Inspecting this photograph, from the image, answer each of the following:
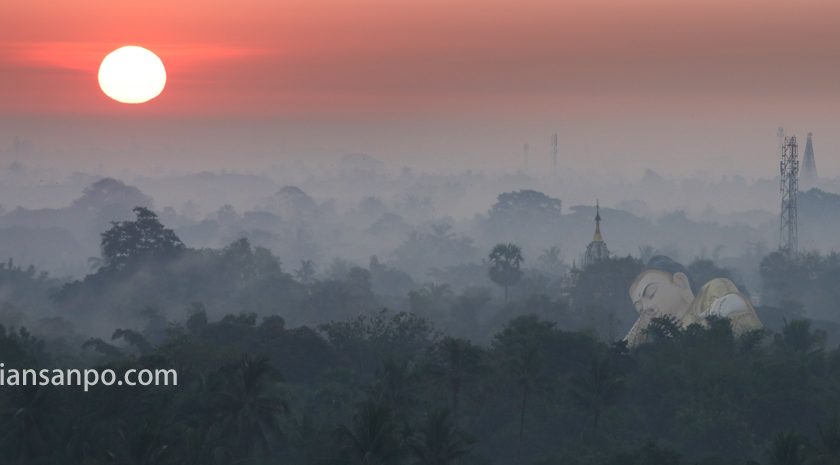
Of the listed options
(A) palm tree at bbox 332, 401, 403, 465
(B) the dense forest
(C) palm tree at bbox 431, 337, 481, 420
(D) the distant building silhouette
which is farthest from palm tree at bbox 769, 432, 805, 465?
(D) the distant building silhouette

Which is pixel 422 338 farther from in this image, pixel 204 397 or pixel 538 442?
pixel 204 397

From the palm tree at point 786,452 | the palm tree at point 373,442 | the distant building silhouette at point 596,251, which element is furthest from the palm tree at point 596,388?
the distant building silhouette at point 596,251

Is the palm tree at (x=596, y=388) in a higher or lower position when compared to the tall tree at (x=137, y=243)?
lower

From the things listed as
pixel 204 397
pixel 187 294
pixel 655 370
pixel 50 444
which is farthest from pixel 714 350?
pixel 187 294

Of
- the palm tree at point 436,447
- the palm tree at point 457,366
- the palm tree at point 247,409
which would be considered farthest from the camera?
the palm tree at point 457,366

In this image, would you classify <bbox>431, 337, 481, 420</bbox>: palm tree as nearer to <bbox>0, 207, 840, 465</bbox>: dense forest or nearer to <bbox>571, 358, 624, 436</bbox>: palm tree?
<bbox>0, 207, 840, 465</bbox>: dense forest

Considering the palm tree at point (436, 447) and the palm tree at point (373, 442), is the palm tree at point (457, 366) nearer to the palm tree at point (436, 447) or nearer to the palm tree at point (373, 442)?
the palm tree at point (436, 447)

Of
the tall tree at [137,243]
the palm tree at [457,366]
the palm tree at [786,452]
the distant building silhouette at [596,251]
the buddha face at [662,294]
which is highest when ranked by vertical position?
the tall tree at [137,243]

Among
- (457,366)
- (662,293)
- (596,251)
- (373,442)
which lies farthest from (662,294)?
(373,442)
